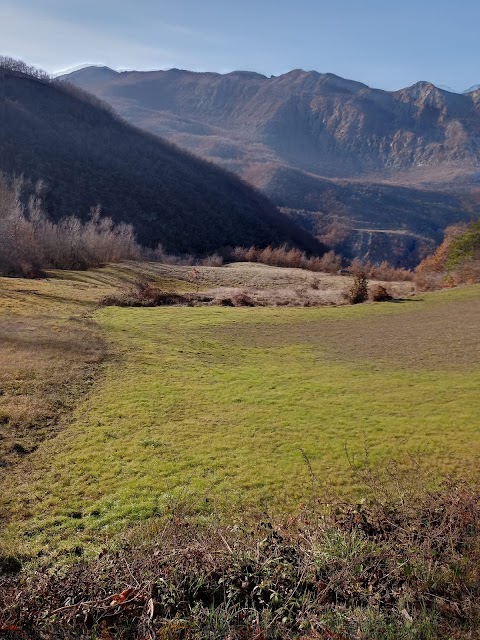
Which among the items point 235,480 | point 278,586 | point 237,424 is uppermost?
point 278,586

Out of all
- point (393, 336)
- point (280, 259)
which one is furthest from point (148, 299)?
point (280, 259)

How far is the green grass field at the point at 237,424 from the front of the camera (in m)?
10.2

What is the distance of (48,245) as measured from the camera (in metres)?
56.1

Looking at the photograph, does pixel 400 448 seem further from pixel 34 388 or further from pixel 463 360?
pixel 34 388

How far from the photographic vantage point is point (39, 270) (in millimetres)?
46500

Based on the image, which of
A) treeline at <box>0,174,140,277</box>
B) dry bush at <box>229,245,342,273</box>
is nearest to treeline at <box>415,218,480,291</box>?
treeline at <box>0,174,140,277</box>

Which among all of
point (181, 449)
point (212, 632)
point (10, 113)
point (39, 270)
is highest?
point (10, 113)

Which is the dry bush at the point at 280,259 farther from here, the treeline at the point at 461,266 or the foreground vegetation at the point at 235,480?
the foreground vegetation at the point at 235,480

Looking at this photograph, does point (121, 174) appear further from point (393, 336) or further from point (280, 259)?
point (393, 336)

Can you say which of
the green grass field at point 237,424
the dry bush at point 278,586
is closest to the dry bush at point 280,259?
the green grass field at point 237,424

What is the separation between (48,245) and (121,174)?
65.7m

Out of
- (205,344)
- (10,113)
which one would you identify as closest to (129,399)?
(205,344)

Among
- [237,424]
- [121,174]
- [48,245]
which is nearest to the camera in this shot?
[237,424]

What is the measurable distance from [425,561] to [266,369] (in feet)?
45.1
